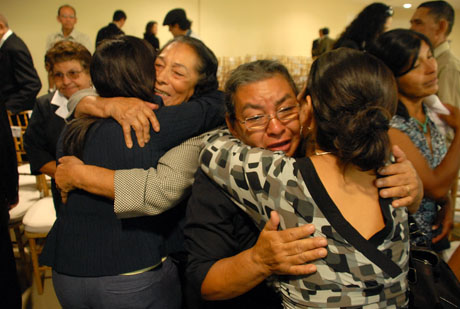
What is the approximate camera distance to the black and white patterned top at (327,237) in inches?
31.4

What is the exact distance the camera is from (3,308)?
167 centimetres

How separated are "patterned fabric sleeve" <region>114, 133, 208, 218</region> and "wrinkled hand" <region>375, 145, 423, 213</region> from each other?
1.98ft

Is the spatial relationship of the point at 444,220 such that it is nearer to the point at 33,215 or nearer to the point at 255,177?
the point at 255,177

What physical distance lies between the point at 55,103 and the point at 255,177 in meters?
1.59

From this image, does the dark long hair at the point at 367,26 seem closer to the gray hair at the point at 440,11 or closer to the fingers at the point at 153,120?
the gray hair at the point at 440,11

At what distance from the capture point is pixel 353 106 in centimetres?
83

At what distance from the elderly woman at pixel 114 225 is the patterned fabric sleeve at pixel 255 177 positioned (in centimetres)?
29

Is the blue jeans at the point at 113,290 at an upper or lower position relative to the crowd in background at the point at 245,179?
lower

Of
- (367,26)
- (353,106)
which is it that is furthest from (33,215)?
(367,26)

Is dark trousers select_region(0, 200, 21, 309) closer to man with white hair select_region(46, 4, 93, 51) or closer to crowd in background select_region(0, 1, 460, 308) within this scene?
crowd in background select_region(0, 1, 460, 308)

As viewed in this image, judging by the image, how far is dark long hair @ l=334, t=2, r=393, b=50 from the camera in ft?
8.47

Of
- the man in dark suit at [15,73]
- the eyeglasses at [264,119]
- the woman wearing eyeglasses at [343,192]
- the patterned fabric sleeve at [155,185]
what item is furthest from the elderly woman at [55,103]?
the man in dark suit at [15,73]

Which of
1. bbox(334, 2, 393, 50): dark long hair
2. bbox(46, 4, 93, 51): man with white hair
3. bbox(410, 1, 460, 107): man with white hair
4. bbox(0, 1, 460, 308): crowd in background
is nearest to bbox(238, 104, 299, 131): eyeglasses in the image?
bbox(0, 1, 460, 308): crowd in background

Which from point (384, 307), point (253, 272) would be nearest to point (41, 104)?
point (253, 272)
